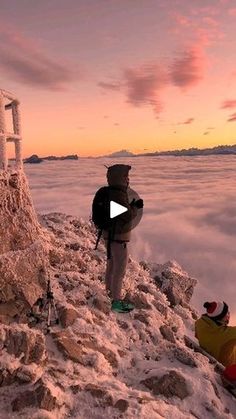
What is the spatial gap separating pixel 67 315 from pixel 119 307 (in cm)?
120

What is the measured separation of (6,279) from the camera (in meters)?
6.27

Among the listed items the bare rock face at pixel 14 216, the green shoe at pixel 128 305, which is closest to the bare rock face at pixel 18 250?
the bare rock face at pixel 14 216

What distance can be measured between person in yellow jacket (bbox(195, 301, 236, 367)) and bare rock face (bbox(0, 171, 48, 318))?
272 cm

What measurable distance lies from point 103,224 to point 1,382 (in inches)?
125

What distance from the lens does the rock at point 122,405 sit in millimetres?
4477

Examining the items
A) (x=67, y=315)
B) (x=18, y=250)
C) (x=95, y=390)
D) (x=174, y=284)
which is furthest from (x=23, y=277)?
(x=174, y=284)

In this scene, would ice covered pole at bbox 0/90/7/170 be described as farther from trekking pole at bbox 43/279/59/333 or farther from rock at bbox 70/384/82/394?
rock at bbox 70/384/82/394

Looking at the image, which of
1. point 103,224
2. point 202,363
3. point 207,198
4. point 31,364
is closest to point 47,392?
point 31,364

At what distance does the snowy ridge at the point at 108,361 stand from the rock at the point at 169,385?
12 mm

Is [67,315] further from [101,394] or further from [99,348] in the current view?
[101,394]

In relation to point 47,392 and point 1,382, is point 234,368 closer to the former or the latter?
point 47,392

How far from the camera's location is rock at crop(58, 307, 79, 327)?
6109mm

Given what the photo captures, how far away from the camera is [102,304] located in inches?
273

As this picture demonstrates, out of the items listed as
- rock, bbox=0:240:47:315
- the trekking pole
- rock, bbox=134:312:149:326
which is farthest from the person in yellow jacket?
rock, bbox=0:240:47:315
